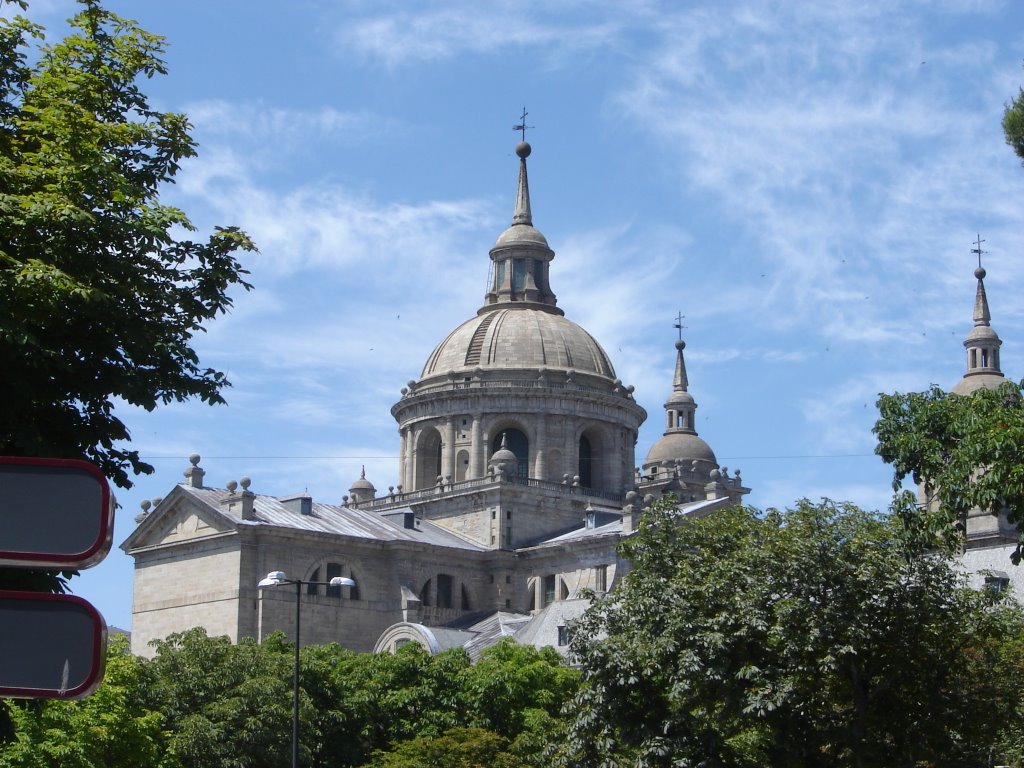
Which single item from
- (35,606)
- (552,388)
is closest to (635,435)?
(552,388)

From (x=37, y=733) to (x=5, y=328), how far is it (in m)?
28.4

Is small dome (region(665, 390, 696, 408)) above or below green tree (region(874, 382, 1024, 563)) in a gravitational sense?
above

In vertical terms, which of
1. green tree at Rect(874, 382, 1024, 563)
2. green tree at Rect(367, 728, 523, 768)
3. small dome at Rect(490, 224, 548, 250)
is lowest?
green tree at Rect(367, 728, 523, 768)

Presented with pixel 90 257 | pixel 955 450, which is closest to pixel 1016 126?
pixel 955 450

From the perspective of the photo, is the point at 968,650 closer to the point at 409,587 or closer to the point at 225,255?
the point at 225,255

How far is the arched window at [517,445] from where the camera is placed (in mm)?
99569

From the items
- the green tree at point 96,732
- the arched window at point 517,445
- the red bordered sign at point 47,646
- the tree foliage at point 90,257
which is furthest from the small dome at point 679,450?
the red bordered sign at point 47,646

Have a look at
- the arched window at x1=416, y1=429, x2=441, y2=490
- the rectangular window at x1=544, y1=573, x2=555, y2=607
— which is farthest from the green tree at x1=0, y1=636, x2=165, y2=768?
the arched window at x1=416, y1=429, x2=441, y2=490

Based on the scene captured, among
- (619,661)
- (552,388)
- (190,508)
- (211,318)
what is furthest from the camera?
(552,388)

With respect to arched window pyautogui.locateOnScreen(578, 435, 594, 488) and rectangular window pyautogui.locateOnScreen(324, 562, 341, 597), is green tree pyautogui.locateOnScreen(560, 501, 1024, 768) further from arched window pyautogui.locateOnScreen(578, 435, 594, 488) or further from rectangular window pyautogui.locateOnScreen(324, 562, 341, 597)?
arched window pyautogui.locateOnScreen(578, 435, 594, 488)

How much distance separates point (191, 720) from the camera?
51969 millimetres

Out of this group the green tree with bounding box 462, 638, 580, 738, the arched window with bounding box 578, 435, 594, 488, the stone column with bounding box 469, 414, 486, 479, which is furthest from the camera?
the arched window with bounding box 578, 435, 594, 488

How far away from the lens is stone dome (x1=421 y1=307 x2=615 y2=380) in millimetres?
100875

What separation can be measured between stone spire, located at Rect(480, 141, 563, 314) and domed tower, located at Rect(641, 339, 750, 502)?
14217 mm
